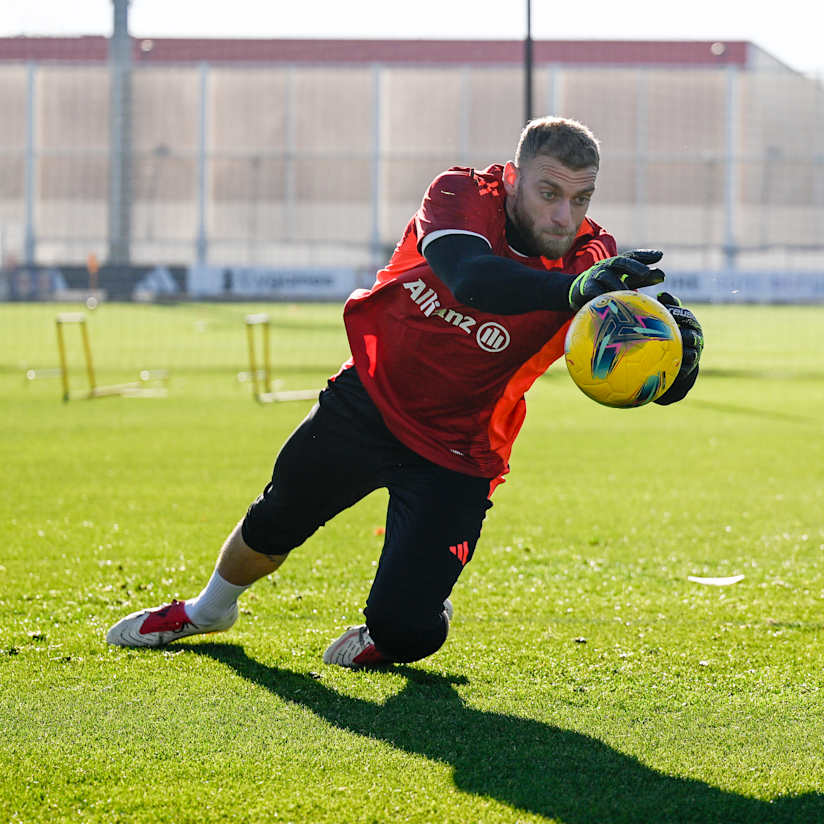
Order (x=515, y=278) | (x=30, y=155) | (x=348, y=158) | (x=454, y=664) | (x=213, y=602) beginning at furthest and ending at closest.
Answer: (x=30, y=155)
(x=348, y=158)
(x=213, y=602)
(x=454, y=664)
(x=515, y=278)

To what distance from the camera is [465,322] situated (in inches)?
168

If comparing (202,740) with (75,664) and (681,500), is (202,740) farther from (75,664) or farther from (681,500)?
(681,500)

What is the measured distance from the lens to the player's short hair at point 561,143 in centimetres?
392

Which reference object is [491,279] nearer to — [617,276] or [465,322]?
[617,276]

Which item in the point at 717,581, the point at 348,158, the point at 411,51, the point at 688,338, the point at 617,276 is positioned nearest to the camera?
the point at 617,276

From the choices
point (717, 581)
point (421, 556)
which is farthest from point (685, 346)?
point (717, 581)

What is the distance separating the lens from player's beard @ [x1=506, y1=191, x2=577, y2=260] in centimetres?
405

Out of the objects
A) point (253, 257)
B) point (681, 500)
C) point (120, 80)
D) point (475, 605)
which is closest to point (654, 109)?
point (253, 257)

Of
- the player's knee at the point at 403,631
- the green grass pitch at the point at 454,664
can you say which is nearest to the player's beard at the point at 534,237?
the player's knee at the point at 403,631

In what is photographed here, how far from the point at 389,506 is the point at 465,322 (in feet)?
2.33

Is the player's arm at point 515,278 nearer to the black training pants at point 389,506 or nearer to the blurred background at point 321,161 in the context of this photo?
the black training pants at point 389,506

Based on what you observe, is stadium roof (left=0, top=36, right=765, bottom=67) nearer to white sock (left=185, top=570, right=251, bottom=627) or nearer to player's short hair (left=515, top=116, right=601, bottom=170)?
white sock (left=185, top=570, right=251, bottom=627)

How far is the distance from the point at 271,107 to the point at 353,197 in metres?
3.83

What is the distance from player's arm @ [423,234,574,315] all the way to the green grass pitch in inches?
51.3
